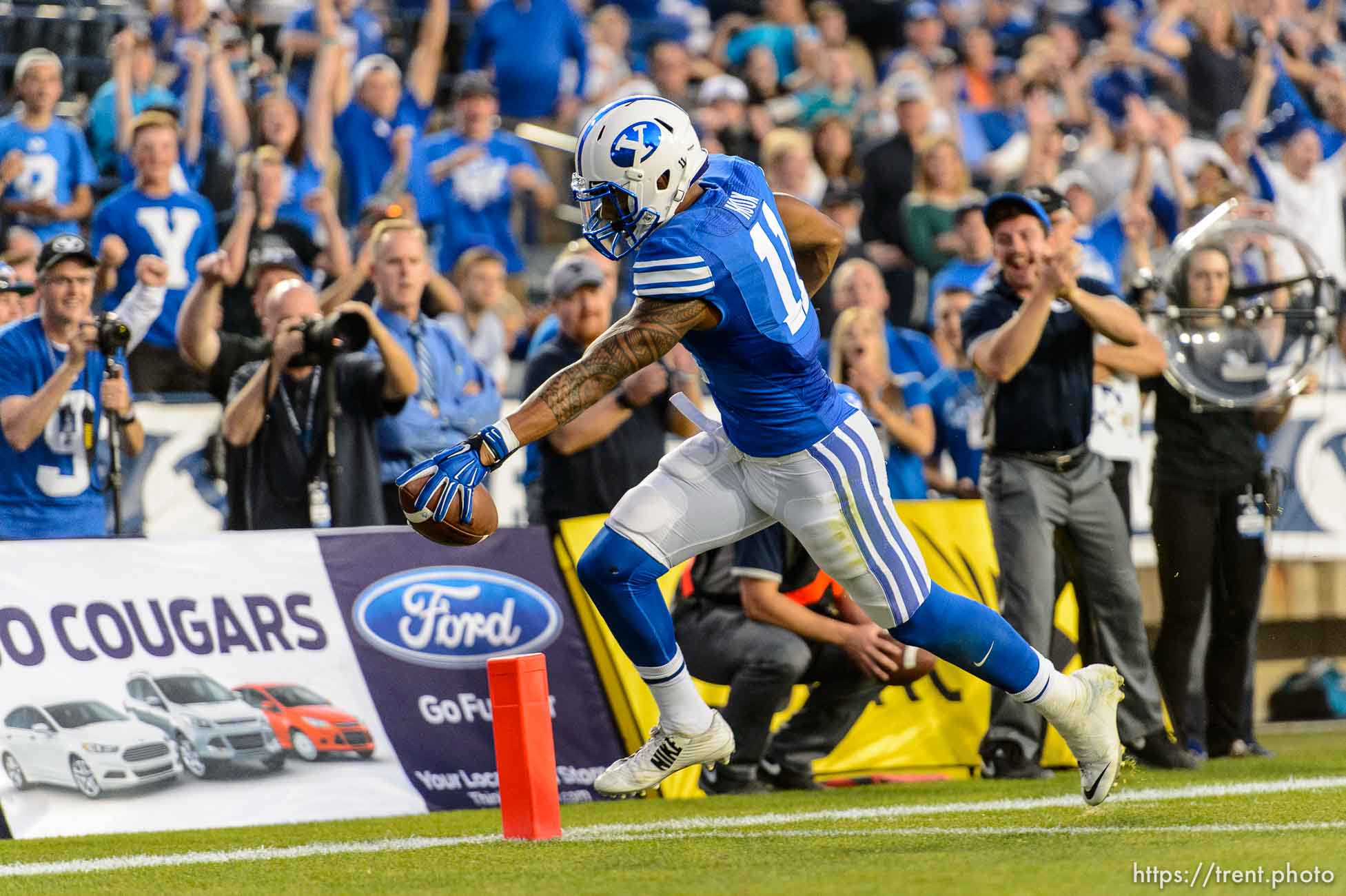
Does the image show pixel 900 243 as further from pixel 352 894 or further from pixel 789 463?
pixel 352 894

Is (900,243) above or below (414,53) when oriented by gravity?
below

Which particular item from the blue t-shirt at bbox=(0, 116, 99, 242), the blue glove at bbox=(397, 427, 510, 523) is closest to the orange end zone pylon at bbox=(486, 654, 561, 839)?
the blue glove at bbox=(397, 427, 510, 523)

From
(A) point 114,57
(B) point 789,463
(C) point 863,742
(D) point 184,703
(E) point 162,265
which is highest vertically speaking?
(A) point 114,57

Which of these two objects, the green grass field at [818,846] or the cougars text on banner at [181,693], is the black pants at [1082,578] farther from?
the cougars text on banner at [181,693]

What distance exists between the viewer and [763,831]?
19.6 ft

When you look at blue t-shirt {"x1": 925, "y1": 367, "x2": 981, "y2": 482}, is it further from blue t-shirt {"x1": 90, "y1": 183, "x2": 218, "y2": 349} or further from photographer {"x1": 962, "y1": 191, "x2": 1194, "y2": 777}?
blue t-shirt {"x1": 90, "y1": 183, "x2": 218, "y2": 349}

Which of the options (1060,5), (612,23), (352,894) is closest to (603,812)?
(352,894)

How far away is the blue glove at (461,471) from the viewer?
500 centimetres

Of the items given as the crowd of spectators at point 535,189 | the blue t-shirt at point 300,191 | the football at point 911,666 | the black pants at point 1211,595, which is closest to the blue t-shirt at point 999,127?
the crowd of spectators at point 535,189

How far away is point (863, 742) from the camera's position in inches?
317

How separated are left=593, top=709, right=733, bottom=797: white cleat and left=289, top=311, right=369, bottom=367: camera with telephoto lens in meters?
2.81

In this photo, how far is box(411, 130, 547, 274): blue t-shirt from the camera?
1195cm

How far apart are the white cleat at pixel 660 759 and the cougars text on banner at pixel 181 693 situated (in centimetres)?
178

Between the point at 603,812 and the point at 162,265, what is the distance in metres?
3.53
